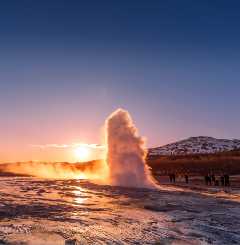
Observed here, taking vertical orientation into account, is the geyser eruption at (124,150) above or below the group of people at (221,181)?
above

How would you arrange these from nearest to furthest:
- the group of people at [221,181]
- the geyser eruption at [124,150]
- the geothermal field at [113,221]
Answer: the geothermal field at [113,221], the geyser eruption at [124,150], the group of people at [221,181]

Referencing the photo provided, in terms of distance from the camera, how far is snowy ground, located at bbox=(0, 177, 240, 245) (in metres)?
11.5

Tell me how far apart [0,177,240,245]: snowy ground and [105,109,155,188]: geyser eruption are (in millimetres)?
14932

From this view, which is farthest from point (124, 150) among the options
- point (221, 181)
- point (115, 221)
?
point (115, 221)

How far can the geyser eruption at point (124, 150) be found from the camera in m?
36.9

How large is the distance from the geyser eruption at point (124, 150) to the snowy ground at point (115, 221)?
49.0 ft

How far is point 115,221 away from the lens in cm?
1460

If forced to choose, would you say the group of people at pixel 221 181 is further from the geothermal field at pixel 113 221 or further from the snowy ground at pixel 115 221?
the snowy ground at pixel 115 221

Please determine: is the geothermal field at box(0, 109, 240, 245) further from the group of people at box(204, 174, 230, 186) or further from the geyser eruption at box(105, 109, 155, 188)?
the group of people at box(204, 174, 230, 186)

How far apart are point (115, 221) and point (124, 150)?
23.4 metres

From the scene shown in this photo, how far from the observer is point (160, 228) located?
43.9 ft

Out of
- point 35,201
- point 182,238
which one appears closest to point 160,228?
point 182,238

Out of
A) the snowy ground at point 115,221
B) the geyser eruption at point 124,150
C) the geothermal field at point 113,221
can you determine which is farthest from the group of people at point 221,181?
the snowy ground at point 115,221

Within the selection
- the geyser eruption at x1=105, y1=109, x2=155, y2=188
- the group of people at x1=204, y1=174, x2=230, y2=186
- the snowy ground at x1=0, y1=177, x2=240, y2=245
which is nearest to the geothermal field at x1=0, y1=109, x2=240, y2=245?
the snowy ground at x1=0, y1=177, x2=240, y2=245
